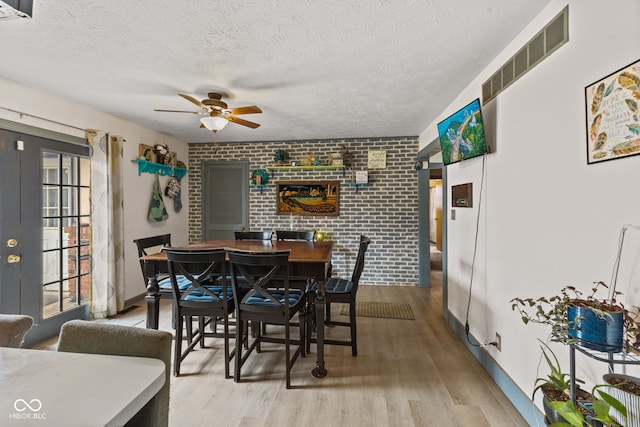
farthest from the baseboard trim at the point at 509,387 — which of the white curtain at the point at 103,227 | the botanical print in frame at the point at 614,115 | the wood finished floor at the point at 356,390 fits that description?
the white curtain at the point at 103,227

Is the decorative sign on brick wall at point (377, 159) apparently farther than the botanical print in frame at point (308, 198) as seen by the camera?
No

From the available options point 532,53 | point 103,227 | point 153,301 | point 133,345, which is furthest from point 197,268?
point 532,53

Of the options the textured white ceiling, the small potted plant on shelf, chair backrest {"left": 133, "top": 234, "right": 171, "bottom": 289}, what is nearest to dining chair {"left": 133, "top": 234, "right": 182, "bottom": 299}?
chair backrest {"left": 133, "top": 234, "right": 171, "bottom": 289}

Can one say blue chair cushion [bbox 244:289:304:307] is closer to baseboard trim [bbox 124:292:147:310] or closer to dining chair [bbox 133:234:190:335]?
dining chair [bbox 133:234:190:335]

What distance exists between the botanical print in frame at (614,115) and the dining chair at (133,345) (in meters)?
1.82

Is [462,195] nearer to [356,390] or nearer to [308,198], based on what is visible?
[356,390]

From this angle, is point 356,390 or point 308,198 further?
point 308,198

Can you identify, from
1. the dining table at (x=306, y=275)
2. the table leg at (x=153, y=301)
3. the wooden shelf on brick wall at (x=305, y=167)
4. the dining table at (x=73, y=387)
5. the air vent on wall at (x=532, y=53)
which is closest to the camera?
the dining table at (x=73, y=387)

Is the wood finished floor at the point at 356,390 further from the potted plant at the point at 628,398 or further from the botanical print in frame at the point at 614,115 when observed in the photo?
the botanical print in frame at the point at 614,115

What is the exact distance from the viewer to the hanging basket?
3.04 ft

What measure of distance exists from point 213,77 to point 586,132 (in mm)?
2523

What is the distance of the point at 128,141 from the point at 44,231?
1.48 m

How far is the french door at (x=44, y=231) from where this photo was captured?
2.47 m

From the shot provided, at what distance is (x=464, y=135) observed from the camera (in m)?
2.31
